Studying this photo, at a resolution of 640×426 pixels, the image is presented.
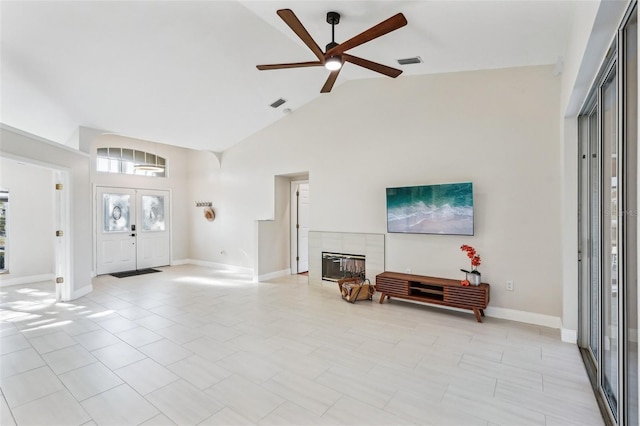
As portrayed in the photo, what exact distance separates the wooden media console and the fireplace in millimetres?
654

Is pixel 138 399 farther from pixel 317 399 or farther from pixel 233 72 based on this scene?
pixel 233 72

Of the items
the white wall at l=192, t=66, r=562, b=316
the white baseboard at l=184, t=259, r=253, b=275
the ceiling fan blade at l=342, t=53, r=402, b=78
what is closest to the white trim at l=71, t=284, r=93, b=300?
the white baseboard at l=184, t=259, r=253, b=275


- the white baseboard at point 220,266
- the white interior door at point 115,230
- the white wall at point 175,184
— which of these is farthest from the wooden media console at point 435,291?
the white interior door at point 115,230

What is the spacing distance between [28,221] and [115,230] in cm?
154

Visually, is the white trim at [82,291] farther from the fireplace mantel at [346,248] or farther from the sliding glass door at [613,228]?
the sliding glass door at [613,228]

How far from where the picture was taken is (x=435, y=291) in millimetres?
4324

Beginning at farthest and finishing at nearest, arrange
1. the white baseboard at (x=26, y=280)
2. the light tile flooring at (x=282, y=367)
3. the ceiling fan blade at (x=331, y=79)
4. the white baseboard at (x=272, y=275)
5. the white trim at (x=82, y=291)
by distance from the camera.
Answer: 1. the white baseboard at (x=272, y=275)
2. the white baseboard at (x=26, y=280)
3. the white trim at (x=82, y=291)
4. the ceiling fan blade at (x=331, y=79)
5. the light tile flooring at (x=282, y=367)

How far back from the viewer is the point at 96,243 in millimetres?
7195

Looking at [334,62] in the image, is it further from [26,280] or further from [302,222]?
[26,280]

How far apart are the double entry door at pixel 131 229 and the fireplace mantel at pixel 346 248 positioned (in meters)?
4.60

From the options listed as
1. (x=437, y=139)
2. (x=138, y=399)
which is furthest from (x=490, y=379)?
(x=437, y=139)

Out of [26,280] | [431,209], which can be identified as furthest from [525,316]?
[26,280]

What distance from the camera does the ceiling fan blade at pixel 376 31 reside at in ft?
7.85

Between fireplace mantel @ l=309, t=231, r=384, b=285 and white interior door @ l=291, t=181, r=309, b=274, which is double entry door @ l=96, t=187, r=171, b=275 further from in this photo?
fireplace mantel @ l=309, t=231, r=384, b=285
